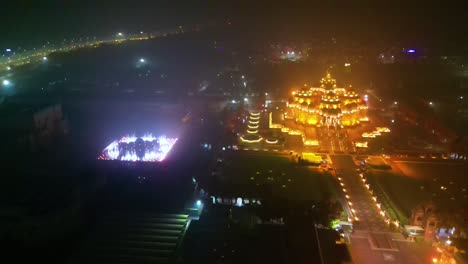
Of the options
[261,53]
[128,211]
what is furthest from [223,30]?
[128,211]

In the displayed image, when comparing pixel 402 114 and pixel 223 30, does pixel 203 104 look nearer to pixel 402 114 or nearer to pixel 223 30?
pixel 402 114

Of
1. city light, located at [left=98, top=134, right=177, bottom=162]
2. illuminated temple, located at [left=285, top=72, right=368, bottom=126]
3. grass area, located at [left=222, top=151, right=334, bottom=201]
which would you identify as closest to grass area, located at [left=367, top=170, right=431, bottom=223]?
grass area, located at [left=222, top=151, right=334, bottom=201]

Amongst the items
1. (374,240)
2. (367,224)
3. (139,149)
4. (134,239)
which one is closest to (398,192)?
(367,224)

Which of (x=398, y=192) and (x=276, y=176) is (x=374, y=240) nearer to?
(x=398, y=192)

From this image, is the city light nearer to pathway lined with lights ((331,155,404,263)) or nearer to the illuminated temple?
pathway lined with lights ((331,155,404,263))

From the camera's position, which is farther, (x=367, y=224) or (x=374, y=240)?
(x=367, y=224)
